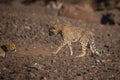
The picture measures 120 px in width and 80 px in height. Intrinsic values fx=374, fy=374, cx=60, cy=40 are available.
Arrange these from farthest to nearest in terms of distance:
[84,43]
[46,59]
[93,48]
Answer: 1. [93,48]
2. [84,43]
3. [46,59]

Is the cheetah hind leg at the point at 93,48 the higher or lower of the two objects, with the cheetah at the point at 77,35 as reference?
lower

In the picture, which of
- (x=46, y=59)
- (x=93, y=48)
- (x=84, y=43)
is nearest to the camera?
(x=46, y=59)

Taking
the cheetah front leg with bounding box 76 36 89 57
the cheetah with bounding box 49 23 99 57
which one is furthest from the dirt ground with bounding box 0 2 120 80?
the cheetah with bounding box 49 23 99 57

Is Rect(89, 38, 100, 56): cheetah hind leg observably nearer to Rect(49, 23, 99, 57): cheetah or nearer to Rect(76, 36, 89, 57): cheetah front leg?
Rect(49, 23, 99, 57): cheetah

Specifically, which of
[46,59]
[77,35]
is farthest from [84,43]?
[46,59]

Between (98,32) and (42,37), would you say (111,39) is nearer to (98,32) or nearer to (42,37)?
(98,32)

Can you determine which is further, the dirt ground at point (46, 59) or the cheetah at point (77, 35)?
the cheetah at point (77, 35)

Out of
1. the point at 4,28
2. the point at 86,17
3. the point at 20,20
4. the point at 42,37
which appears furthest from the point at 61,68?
Answer: the point at 86,17

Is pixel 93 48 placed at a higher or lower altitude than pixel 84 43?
lower

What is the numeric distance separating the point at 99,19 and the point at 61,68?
1397cm

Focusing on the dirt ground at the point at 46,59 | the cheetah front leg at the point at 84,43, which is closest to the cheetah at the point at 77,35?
the cheetah front leg at the point at 84,43

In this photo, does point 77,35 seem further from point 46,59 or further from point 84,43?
point 46,59

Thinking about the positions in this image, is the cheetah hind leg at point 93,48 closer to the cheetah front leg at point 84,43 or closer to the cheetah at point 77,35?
the cheetah at point 77,35

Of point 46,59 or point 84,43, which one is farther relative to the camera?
point 84,43
